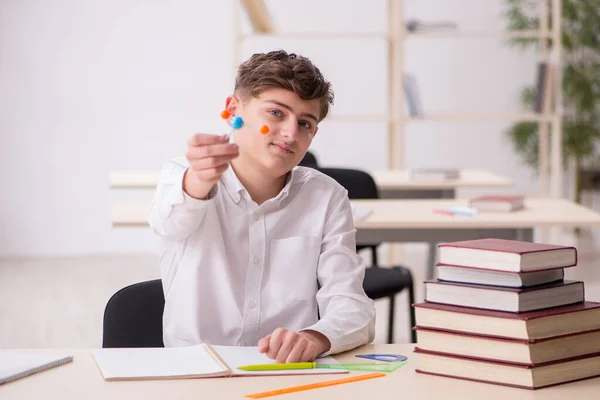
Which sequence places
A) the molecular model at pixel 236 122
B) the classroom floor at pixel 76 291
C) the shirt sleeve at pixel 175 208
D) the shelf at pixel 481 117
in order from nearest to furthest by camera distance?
the molecular model at pixel 236 122
the shirt sleeve at pixel 175 208
the classroom floor at pixel 76 291
the shelf at pixel 481 117

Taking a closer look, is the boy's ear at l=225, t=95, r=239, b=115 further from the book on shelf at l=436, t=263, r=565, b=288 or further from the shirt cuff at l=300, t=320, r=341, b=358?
the book on shelf at l=436, t=263, r=565, b=288

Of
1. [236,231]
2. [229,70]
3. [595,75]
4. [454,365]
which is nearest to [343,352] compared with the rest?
[454,365]

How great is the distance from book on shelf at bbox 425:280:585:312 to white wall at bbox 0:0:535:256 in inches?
192

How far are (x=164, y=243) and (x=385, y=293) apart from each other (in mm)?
1365

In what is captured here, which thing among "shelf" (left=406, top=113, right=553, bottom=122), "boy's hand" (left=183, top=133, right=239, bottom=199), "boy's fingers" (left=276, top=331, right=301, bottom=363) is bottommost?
"boy's fingers" (left=276, top=331, right=301, bottom=363)

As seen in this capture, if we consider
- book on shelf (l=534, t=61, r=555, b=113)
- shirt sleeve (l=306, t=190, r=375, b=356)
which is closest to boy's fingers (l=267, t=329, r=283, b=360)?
shirt sleeve (l=306, t=190, r=375, b=356)

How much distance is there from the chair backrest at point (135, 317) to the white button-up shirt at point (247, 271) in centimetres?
5

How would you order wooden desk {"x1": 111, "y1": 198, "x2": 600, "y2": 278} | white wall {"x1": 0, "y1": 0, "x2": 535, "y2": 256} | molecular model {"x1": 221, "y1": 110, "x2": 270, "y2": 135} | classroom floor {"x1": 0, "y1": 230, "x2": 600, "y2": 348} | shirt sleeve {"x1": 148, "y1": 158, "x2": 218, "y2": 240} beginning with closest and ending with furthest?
1. molecular model {"x1": 221, "y1": 110, "x2": 270, "y2": 135}
2. shirt sleeve {"x1": 148, "y1": 158, "x2": 218, "y2": 240}
3. wooden desk {"x1": 111, "y1": 198, "x2": 600, "y2": 278}
4. classroom floor {"x1": 0, "y1": 230, "x2": 600, "y2": 348}
5. white wall {"x1": 0, "y1": 0, "x2": 535, "y2": 256}

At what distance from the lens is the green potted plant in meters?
6.08

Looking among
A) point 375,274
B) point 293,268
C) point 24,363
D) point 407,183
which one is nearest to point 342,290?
point 293,268

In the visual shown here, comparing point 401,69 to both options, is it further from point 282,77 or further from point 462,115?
point 282,77

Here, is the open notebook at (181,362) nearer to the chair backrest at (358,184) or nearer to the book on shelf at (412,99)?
the chair backrest at (358,184)

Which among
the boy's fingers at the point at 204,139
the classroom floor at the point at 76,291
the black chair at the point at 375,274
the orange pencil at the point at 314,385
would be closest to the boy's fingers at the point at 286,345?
the orange pencil at the point at 314,385

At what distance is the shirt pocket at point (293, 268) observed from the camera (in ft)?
5.49
